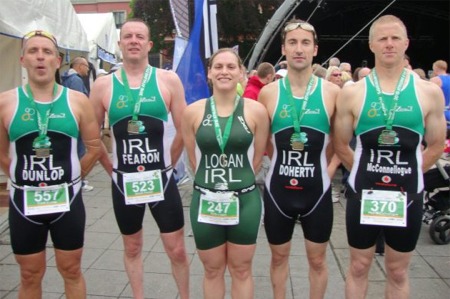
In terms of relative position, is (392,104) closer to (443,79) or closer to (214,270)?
(214,270)

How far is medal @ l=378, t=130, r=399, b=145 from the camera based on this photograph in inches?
110

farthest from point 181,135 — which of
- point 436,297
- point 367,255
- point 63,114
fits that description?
point 436,297

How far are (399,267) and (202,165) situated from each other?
55.3 inches

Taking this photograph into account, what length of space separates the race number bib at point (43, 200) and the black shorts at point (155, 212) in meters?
0.44

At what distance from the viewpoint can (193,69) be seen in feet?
21.9

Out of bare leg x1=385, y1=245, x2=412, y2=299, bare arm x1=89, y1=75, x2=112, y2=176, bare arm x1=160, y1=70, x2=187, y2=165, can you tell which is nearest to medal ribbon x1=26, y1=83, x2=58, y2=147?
bare arm x1=89, y1=75, x2=112, y2=176

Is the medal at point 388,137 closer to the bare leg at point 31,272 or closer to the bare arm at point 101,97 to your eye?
the bare arm at point 101,97

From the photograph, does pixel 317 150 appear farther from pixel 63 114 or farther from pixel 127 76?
pixel 63 114

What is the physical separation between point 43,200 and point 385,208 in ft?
6.96

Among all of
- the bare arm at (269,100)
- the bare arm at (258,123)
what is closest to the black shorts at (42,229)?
the bare arm at (258,123)

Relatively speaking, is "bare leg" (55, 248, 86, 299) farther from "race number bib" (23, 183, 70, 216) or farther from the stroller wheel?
the stroller wheel

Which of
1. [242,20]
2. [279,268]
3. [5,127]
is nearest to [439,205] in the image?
[279,268]

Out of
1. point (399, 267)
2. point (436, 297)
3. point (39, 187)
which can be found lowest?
point (436, 297)

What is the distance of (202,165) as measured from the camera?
2.93 meters
